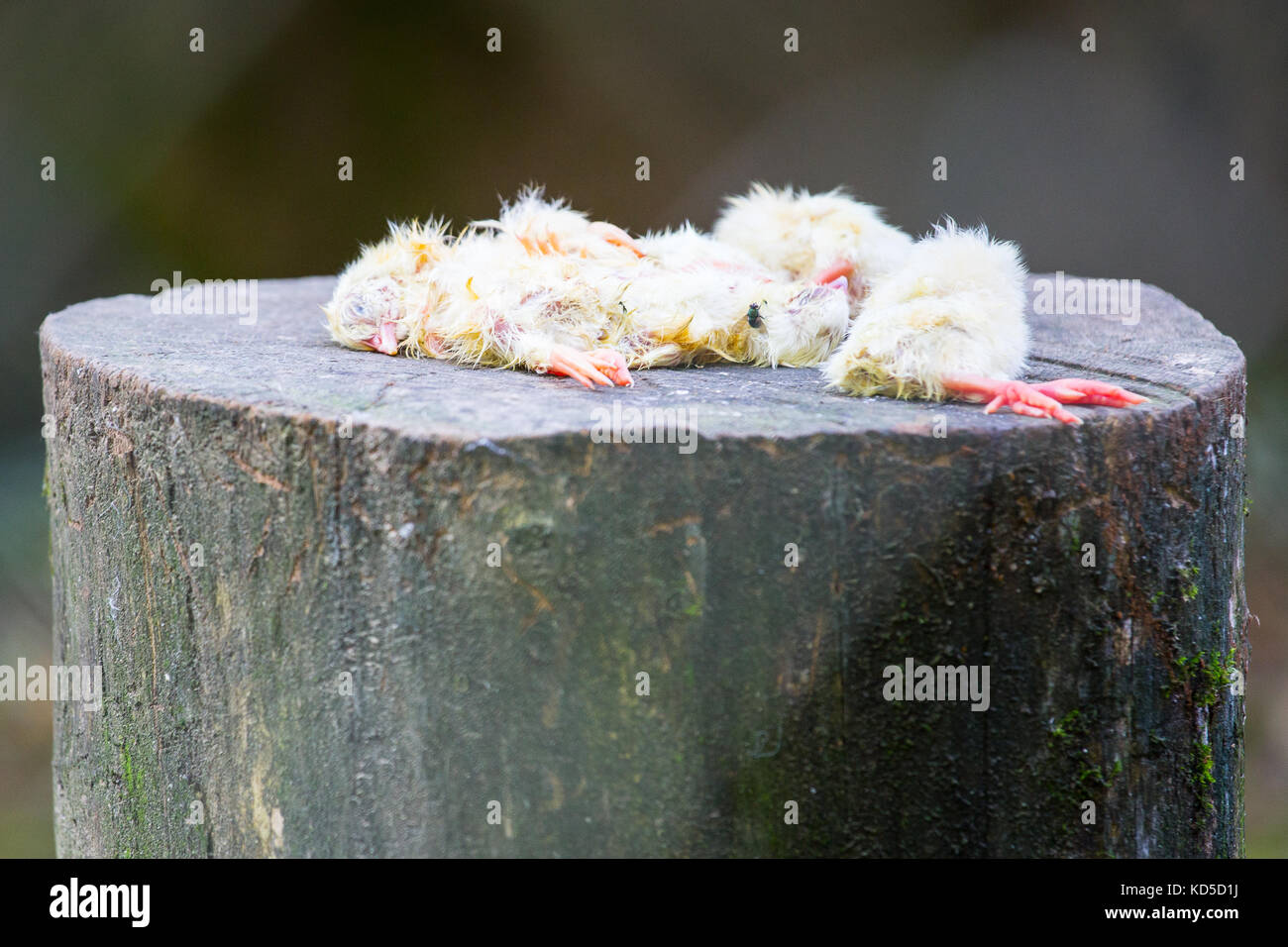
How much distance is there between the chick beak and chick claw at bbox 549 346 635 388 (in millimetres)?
304

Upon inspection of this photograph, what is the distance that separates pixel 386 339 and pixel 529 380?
353 mm

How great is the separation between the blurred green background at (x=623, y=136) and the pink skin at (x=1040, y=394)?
2.64m

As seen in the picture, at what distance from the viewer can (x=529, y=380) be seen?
1.49m

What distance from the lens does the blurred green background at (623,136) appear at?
359cm

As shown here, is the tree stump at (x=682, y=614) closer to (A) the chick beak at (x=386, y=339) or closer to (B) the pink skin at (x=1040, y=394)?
(B) the pink skin at (x=1040, y=394)

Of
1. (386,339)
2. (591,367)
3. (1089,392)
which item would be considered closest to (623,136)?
(386,339)

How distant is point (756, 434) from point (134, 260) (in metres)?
3.21

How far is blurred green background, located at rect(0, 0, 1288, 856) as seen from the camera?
359cm

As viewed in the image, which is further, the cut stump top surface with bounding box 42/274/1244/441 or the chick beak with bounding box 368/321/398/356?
the chick beak with bounding box 368/321/398/356

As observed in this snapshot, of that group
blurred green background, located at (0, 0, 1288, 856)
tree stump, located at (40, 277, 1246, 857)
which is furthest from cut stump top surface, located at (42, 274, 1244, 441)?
blurred green background, located at (0, 0, 1288, 856)

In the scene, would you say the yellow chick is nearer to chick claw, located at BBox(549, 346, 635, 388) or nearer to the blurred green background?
chick claw, located at BBox(549, 346, 635, 388)

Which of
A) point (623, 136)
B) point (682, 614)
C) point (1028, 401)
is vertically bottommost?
point (682, 614)

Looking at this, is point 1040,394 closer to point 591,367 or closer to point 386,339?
point 591,367

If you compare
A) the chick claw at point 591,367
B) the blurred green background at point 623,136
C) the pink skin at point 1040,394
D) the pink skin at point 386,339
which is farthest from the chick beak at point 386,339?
the blurred green background at point 623,136
